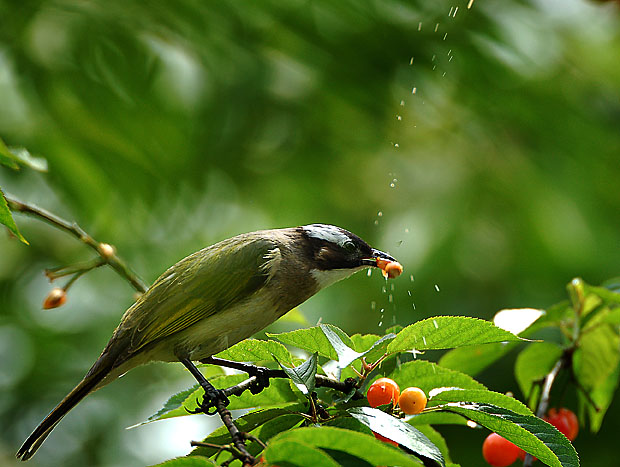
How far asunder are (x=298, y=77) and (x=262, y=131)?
2.15ft

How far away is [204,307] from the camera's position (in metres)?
2.96

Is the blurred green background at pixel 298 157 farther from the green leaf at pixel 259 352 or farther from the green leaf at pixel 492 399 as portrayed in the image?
the green leaf at pixel 492 399

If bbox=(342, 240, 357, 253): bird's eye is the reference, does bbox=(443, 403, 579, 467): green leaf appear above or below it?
above

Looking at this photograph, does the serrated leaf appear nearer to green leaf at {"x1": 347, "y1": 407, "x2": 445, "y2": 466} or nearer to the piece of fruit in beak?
the piece of fruit in beak

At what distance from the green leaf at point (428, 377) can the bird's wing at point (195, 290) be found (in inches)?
35.1

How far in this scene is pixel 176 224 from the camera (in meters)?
6.37

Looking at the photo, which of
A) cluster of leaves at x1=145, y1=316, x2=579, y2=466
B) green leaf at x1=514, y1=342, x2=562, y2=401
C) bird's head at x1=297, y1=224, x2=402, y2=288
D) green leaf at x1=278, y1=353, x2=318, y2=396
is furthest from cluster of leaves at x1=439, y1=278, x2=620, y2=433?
green leaf at x1=278, y1=353, x2=318, y2=396

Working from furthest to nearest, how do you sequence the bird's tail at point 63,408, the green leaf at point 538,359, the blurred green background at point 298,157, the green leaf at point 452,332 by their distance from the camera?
the blurred green background at point 298,157, the green leaf at point 538,359, the bird's tail at point 63,408, the green leaf at point 452,332

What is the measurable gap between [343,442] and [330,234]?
1.96 metres

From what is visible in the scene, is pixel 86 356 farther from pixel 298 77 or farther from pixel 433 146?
pixel 433 146

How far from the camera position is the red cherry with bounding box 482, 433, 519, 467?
2736mm

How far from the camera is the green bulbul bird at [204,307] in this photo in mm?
2900

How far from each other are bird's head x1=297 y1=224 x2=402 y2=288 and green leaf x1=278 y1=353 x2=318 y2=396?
134 cm

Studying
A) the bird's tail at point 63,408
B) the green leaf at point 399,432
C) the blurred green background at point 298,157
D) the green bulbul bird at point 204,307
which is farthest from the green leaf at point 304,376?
the blurred green background at point 298,157
